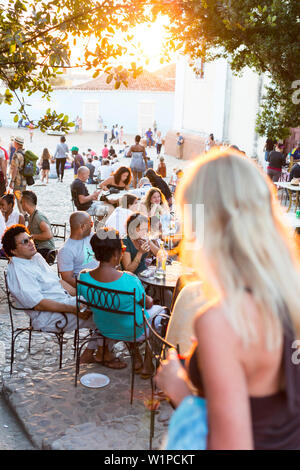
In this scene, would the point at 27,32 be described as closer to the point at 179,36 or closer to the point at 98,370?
the point at 98,370

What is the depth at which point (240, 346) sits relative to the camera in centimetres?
125

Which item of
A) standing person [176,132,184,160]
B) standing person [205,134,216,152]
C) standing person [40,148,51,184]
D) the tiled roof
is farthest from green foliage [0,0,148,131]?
the tiled roof

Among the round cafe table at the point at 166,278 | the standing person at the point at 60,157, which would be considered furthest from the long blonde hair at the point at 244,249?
the standing person at the point at 60,157

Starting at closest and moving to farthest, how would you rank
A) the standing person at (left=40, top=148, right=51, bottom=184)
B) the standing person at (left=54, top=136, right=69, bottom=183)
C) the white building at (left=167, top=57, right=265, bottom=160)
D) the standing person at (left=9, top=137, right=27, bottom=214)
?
the standing person at (left=9, top=137, right=27, bottom=214)
the standing person at (left=40, top=148, right=51, bottom=184)
the standing person at (left=54, top=136, right=69, bottom=183)
the white building at (left=167, top=57, right=265, bottom=160)

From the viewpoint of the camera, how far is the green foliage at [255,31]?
343 inches

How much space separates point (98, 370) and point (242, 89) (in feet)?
59.3

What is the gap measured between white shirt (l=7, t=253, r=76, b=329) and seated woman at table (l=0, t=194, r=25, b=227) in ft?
7.03

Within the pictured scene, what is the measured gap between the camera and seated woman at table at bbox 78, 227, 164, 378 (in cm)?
394

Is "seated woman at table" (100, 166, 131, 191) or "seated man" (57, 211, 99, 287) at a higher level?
"seated woman at table" (100, 166, 131, 191)

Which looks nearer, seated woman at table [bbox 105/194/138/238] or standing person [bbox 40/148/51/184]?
seated woman at table [bbox 105/194/138/238]

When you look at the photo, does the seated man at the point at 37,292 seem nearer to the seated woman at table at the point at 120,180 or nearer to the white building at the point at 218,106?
the seated woman at table at the point at 120,180

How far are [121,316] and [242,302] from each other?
9.20ft

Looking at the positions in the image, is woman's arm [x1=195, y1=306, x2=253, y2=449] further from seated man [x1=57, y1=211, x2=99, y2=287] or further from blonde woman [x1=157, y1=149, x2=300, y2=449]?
seated man [x1=57, y1=211, x2=99, y2=287]

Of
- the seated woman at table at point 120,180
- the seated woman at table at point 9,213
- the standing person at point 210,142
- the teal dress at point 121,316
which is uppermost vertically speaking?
the standing person at point 210,142
